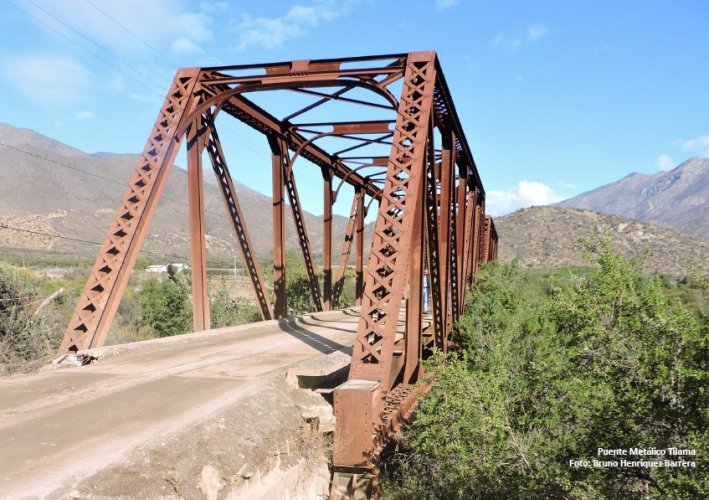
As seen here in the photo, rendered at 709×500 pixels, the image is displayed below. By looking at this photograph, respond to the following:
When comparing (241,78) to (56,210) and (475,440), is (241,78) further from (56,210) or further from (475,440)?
(56,210)

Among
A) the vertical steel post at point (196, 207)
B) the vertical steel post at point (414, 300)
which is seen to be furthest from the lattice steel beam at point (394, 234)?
the vertical steel post at point (196, 207)

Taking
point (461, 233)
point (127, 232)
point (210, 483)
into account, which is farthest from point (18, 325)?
point (461, 233)

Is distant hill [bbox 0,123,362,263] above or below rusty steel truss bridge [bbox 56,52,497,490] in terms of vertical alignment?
above

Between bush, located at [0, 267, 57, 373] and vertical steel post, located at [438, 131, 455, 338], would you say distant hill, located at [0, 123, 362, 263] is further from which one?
vertical steel post, located at [438, 131, 455, 338]

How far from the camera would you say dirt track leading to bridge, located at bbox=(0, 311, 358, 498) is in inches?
144

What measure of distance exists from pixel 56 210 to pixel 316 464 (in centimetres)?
9981

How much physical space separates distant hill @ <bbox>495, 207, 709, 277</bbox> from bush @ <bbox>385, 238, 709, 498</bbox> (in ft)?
254

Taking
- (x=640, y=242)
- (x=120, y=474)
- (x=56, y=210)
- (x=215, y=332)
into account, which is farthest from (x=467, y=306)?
(x=56, y=210)

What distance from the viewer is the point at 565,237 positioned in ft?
305

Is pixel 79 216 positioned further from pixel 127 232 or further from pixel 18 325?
pixel 127 232

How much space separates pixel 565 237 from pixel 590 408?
94817 mm

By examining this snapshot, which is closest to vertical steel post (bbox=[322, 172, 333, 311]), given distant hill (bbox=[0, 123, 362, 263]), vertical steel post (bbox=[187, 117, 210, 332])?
vertical steel post (bbox=[187, 117, 210, 332])

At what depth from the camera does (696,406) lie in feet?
12.0

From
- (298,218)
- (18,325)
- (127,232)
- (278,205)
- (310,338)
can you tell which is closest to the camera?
(127,232)
